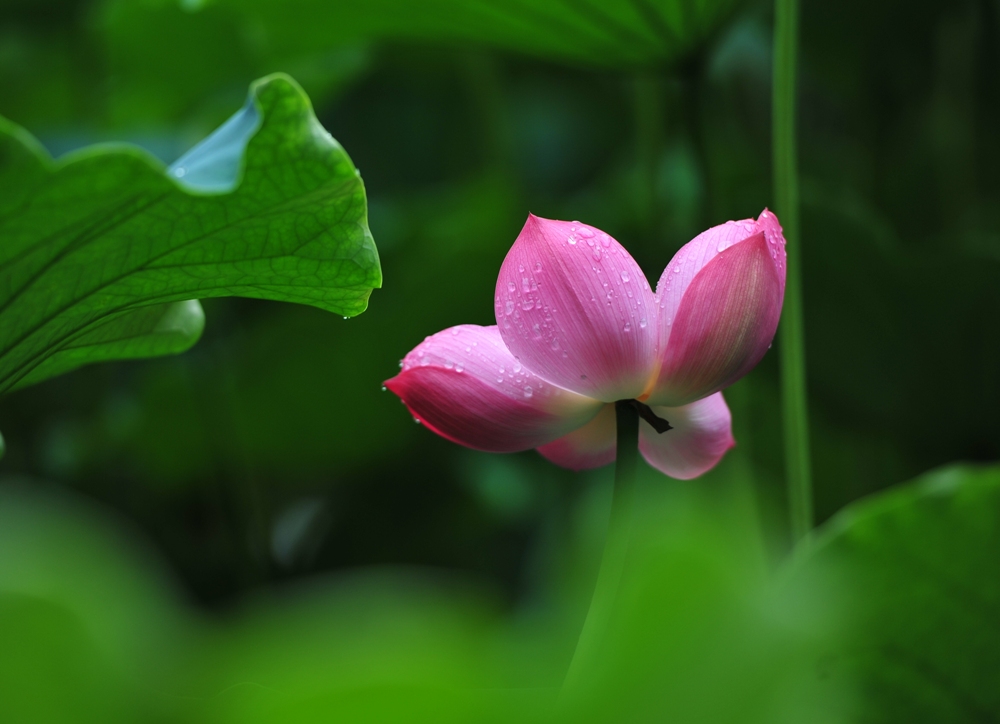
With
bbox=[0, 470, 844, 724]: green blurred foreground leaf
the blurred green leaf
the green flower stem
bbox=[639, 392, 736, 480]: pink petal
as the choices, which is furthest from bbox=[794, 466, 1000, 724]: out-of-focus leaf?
the green flower stem

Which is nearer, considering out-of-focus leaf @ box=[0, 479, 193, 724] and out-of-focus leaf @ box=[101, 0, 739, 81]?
out-of-focus leaf @ box=[0, 479, 193, 724]

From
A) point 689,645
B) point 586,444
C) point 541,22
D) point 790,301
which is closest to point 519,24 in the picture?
point 541,22

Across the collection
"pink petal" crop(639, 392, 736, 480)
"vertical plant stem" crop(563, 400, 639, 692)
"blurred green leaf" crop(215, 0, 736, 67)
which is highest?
"blurred green leaf" crop(215, 0, 736, 67)

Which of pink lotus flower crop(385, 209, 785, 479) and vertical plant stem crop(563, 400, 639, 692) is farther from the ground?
pink lotus flower crop(385, 209, 785, 479)

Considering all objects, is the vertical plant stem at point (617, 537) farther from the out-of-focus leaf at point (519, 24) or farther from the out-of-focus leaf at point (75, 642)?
the out-of-focus leaf at point (519, 24)

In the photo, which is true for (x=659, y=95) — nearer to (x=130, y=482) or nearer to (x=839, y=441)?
(x=839, y=441)

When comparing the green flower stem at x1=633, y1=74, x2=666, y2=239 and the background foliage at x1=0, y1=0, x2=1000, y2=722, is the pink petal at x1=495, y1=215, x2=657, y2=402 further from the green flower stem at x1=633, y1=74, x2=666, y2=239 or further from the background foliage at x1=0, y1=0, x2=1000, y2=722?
the green flower stem at x1=633, y1=74, x2=666, y2=239

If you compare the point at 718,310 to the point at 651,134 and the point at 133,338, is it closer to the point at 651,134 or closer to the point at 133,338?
the point at 133,338

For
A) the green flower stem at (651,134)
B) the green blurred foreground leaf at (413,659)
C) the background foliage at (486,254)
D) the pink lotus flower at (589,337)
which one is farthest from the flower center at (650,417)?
the green flower stem at (651,134)
